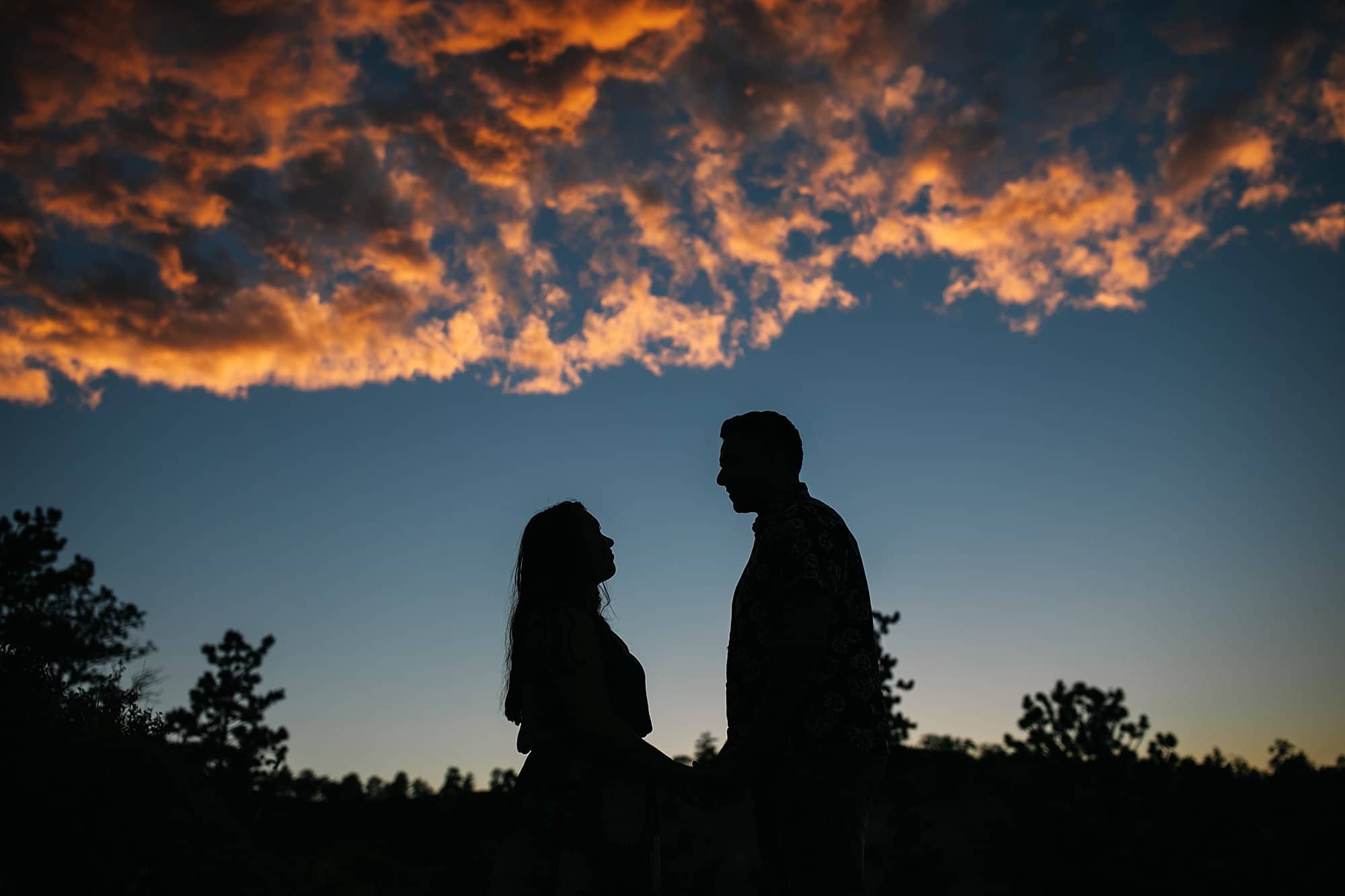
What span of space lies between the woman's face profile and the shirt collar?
2.36ft

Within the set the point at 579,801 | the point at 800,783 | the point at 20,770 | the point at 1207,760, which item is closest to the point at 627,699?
the point at 579,801

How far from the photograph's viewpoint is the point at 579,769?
3.44 m

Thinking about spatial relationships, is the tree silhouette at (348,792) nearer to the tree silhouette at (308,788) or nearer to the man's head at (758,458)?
the tree silhouette at (308,788)

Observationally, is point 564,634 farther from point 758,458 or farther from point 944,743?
point 944,743

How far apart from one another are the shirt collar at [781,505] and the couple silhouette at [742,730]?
0.02 m

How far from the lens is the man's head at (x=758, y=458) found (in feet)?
12.9

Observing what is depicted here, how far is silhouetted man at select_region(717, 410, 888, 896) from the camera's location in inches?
126

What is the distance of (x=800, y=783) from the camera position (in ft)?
10.7

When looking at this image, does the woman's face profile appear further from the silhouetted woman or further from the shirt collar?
the shirt collar

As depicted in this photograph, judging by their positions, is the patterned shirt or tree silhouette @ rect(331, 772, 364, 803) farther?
tree silhouette @ rect(331, 772, 364, 803)

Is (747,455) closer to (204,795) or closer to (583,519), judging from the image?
(583,519)

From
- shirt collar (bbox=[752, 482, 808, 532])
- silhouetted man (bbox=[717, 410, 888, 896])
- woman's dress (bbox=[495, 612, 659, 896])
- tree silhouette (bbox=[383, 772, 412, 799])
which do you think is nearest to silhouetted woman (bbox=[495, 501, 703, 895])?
woman's dress (bbox=[495, 612, 659, 896])

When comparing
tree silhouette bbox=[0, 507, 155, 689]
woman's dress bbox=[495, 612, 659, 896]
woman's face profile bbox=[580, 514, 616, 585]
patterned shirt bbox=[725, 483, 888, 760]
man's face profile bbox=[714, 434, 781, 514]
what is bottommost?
woman's dress bbox=[495, 612, 659, 896]

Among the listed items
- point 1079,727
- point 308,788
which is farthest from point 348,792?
point 1079,727
